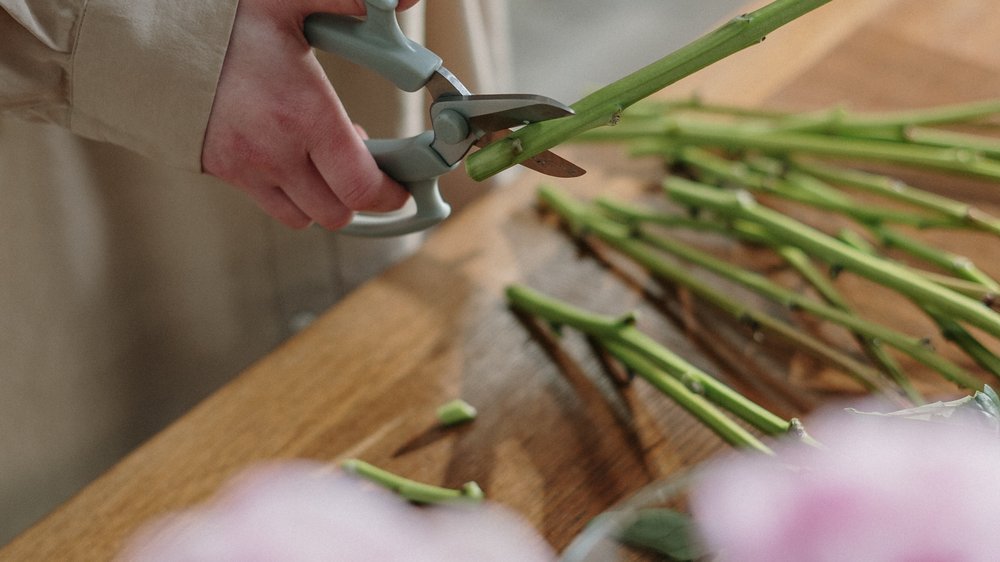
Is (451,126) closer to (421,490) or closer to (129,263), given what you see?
(421,490)

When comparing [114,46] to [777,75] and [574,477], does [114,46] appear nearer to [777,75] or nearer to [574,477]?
[574,477]

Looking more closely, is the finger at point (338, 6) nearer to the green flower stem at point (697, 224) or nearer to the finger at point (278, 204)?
the finger at point (278, 204)

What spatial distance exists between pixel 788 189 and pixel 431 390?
234mm

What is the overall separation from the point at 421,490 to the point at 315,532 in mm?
205

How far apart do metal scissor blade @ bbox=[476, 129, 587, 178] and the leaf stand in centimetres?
12

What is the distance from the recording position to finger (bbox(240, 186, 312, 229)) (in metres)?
0.41

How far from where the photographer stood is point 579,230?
560mm

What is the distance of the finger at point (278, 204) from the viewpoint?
41 cm

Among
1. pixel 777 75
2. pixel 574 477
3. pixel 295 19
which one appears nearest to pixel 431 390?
pixel 574 477

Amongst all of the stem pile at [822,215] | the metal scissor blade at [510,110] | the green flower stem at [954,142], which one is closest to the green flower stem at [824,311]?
the stem pile at [822,215]

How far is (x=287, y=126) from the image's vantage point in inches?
14.5

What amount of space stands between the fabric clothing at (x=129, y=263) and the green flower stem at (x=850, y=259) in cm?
17

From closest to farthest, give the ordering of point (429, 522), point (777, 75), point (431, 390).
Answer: point (429, 522), point (431, 390), point (777, 75)

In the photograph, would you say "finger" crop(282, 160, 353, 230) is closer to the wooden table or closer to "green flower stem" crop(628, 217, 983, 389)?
the wooden table
